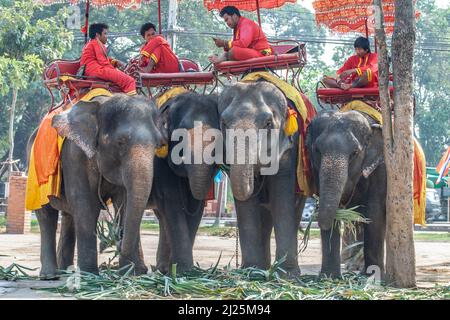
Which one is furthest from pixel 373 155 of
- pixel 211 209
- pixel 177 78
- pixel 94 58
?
pixel 211 209

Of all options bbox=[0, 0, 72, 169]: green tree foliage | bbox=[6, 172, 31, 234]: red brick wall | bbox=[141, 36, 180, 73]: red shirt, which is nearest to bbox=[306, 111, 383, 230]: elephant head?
bbox=[141, 36, 180, 73]: red shirt

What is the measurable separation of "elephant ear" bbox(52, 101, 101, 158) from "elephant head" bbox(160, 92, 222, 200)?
641mm

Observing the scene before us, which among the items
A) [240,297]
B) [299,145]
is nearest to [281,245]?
[299,145]

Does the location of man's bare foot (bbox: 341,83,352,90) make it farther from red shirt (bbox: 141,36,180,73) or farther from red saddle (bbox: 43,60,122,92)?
red saddle (bbox: 43,60,122,92)

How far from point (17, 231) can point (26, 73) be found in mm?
3679

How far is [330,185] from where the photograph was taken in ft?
27.6

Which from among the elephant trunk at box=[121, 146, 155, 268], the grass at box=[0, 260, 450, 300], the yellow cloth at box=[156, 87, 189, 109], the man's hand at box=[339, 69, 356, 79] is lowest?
the grass at box=[0, 260, 450, 300]

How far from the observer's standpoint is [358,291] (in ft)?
23.8

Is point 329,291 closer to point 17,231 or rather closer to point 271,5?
point 271,5

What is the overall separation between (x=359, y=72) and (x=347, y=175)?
1.68m

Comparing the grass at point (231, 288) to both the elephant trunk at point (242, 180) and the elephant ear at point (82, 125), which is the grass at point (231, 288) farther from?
the elephant ear at point (82, 125)

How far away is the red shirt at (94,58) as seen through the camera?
9.43 m

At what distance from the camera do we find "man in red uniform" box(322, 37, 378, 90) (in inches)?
391

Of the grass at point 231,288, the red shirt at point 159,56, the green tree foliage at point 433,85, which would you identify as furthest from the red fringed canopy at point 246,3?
the green tree foliage at point 433,85
